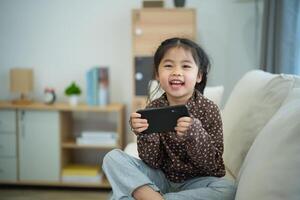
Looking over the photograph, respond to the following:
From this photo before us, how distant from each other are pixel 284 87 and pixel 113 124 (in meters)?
2.11

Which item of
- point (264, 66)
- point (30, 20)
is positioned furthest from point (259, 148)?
point (30, 20)

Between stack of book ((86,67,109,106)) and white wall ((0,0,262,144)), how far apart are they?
259mm

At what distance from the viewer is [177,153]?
59.9 inches

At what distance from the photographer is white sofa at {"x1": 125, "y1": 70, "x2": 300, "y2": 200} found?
102 cm

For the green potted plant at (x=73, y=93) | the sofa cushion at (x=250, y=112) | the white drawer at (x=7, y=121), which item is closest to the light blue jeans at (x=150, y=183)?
the sofa cushion at (x=250, y=112)

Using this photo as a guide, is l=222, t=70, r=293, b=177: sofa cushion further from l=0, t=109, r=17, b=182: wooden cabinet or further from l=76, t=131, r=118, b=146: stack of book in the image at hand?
l=0, t=109, r=17, b=182: wooden cabinet

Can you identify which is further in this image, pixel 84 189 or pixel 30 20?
pixel 30 20

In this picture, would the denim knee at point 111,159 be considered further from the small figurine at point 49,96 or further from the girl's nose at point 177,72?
the small figurine at point 49,96

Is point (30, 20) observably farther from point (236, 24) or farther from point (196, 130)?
point (196, 130)

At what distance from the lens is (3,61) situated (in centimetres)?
350

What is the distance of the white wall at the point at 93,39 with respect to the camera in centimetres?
332

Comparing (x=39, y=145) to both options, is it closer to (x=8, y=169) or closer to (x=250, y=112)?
(x=8, y=169)

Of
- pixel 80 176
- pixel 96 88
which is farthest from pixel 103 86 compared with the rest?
pixel 80 176

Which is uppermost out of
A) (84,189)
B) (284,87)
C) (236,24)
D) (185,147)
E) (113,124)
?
(236,24)
